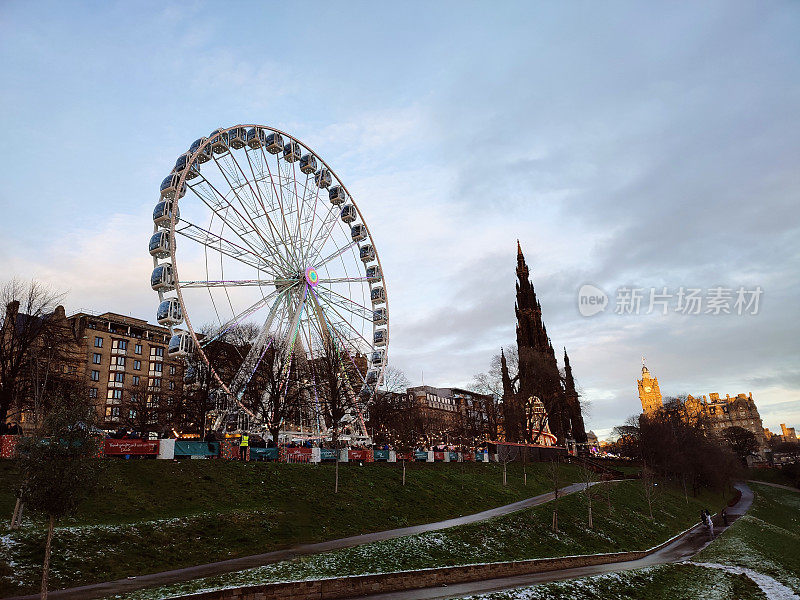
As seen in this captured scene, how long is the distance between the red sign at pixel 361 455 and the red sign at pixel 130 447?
1413cm

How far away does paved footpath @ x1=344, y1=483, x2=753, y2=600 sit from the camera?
17.9 meters

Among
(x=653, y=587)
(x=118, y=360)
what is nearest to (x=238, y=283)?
(x=653, y=587)

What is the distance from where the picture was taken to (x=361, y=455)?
40906 mm

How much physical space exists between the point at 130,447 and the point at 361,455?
16282 millimetres

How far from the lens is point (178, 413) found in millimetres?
56219

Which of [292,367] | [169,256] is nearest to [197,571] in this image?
[169,256]

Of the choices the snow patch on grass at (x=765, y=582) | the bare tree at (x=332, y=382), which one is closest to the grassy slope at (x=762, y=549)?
the snow patch on grass at (x=765, y=582)

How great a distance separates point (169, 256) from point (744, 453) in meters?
129

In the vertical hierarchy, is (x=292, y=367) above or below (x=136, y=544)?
above

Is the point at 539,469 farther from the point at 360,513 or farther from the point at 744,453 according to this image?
the point at 744,453

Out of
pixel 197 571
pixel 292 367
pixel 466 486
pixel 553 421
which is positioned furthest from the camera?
pixel 553 421

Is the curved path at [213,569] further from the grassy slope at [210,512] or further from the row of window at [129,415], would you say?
the row of window at [129,415]

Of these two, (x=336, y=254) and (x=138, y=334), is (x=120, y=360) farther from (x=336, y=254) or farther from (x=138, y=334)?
(x=336, y=254)

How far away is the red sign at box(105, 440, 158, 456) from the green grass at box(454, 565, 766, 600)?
20296 mm
